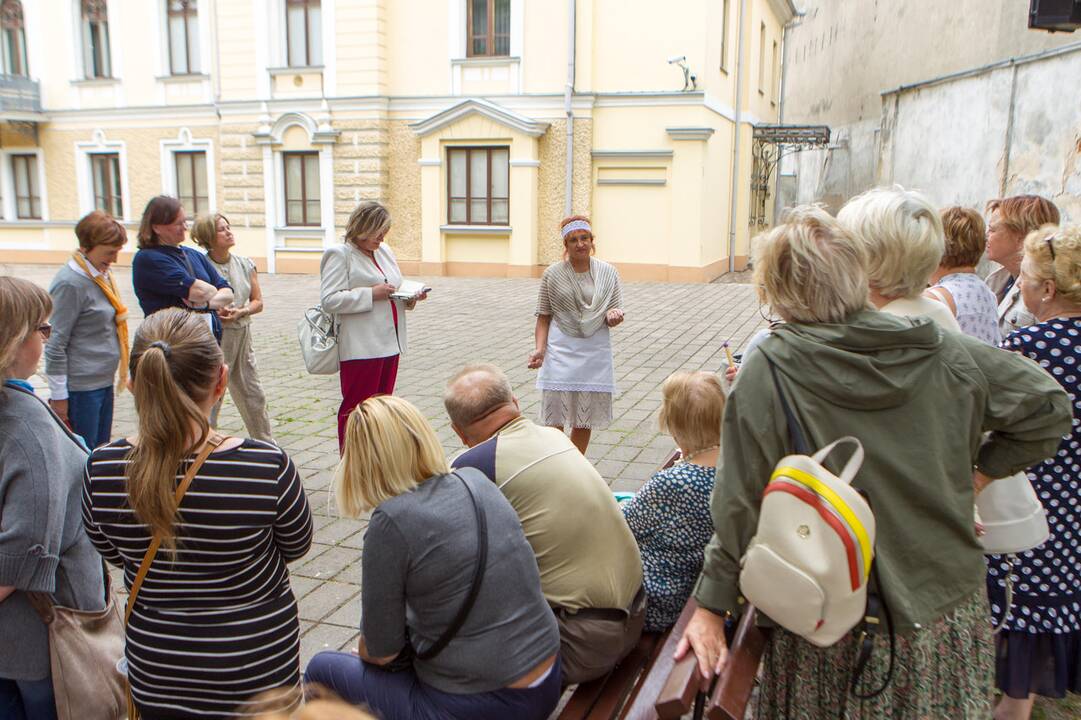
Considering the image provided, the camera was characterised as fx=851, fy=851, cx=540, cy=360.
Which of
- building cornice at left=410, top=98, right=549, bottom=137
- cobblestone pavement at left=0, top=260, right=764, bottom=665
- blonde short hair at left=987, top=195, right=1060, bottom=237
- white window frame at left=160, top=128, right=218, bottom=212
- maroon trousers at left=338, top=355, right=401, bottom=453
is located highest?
building cornice at left=410, top=98, right=549, bottom=137

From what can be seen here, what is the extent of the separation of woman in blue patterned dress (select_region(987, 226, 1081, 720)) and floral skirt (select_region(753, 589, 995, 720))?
0.80 meters

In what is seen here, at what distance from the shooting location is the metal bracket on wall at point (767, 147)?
923 inches

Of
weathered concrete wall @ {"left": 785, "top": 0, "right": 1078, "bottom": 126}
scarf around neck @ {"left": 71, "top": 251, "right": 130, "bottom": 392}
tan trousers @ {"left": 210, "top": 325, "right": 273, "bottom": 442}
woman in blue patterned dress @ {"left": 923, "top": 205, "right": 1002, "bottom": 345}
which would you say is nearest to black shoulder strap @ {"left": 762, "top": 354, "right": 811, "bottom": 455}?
woman in blue patterned dress @ {"left": 923, "top": 205, "right": 1002, "bottom": 345}

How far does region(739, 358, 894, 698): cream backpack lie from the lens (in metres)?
1.73

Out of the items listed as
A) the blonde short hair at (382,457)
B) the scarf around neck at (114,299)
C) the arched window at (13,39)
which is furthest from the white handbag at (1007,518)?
the arched window at (13,39)

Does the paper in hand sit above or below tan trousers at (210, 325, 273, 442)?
above

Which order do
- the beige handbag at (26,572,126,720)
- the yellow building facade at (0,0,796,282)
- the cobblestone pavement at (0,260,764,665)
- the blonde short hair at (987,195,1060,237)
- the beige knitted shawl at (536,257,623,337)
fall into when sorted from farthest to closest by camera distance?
the yellow building facade at (0,0,796,282) → the beige knitted shawl at (536,257,623,337) → the cobblestone pavement at (0,260,764,665) → the blonde short hair at (987,195,1060,237) → the beige handbag at (26,572,126,720)

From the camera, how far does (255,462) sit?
2.28 metres

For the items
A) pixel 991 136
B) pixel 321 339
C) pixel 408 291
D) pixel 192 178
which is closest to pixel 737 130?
pixel 991 136

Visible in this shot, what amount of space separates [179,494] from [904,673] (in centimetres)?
185

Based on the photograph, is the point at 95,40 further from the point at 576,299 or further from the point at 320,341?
the point at 576,299

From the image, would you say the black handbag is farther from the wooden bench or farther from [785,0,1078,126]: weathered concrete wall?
[785,0,1078,126]: weathered concrete wall

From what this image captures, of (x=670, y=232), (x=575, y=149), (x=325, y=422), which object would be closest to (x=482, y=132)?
(x=575, y=149)

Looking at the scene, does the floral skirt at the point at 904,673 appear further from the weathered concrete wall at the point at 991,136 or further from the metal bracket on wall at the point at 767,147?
the metal bracket on wall at the point at 767,147
